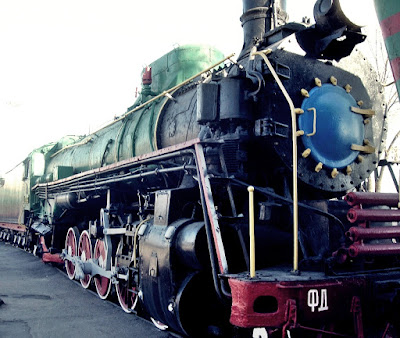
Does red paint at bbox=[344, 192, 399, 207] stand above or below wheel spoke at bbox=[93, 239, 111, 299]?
above

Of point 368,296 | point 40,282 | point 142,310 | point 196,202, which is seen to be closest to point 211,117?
point 196,202

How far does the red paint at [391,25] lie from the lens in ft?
4.87

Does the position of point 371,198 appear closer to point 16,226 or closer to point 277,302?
point 277,302

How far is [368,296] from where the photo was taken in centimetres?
281

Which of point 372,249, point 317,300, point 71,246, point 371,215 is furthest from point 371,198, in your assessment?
point 71,246

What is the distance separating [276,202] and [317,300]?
39.5 inches

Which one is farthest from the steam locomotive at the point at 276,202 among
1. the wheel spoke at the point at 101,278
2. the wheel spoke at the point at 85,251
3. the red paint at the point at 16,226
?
the red paint at the point at 16,226

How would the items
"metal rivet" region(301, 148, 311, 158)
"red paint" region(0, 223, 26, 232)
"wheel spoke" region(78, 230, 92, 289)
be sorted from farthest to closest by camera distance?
"red paint" region(0, 223, 26, 232), "wheel spoke" region(78, 230, 92, 289), "metal rivet" region(301, 148, 311, 158)

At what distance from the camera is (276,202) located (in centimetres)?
341

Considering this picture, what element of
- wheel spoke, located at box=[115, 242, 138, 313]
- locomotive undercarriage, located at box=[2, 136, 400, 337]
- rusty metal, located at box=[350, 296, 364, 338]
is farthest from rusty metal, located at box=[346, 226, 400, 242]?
wheel spoke, located at box=[115, 242, 138, 313]

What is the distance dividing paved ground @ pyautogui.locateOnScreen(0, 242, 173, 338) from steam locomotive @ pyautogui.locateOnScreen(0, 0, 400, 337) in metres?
0.44

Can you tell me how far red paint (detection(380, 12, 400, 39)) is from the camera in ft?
4.87

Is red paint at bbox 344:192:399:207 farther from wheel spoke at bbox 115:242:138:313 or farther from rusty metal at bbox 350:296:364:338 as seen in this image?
wheel spoke at bbox 115:242:138:313

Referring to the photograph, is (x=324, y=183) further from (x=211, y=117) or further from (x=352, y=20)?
(x=352, y=20)
